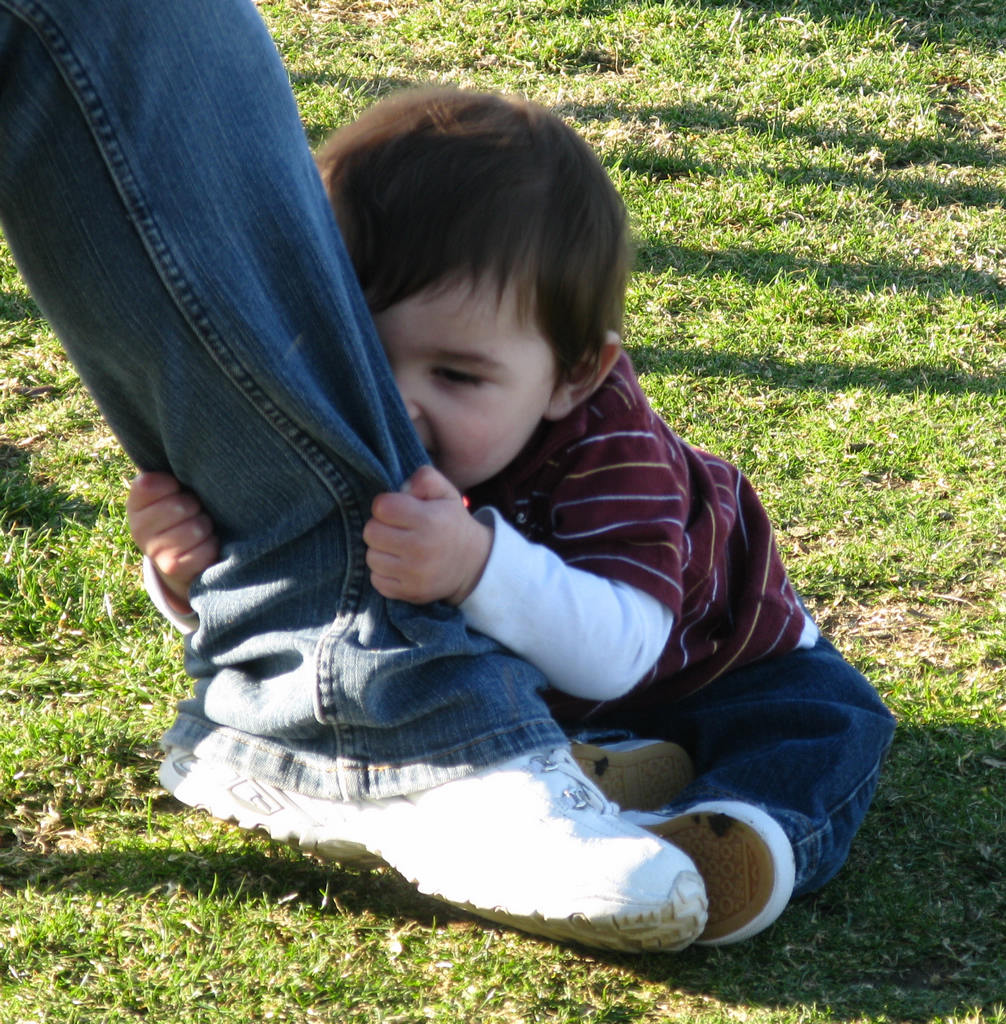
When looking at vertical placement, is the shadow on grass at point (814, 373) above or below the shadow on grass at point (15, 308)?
below

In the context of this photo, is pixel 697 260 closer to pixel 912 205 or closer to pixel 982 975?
pixel 912 205

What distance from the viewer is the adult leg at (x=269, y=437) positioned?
1.76 metres

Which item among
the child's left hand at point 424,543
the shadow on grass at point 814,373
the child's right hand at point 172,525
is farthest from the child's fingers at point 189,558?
the shadow on grass at point 814,373

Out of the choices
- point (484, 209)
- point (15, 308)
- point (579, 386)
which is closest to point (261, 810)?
point (579, 386)

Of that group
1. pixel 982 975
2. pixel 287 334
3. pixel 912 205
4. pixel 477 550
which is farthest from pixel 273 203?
pixel 912 205

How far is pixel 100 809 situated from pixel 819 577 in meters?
1.68

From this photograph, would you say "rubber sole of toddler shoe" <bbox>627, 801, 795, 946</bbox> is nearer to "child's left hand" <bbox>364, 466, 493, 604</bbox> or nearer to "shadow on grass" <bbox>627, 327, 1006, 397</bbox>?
"child's left hand" <bbox>364, 466, 493, 604</bbox>

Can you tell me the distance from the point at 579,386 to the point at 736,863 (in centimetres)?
82

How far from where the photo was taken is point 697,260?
4.92m

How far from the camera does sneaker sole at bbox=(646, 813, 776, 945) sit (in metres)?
2.21

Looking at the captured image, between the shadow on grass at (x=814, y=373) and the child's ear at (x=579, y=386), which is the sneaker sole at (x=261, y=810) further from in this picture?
the shadow on grass at (x=814, y=373)

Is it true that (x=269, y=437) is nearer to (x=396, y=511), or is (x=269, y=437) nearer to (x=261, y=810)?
(x=396, y=511)

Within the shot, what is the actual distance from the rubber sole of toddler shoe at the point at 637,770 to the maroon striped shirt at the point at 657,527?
122 millimetres

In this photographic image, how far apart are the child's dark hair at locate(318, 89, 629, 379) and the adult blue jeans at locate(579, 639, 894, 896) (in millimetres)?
676
